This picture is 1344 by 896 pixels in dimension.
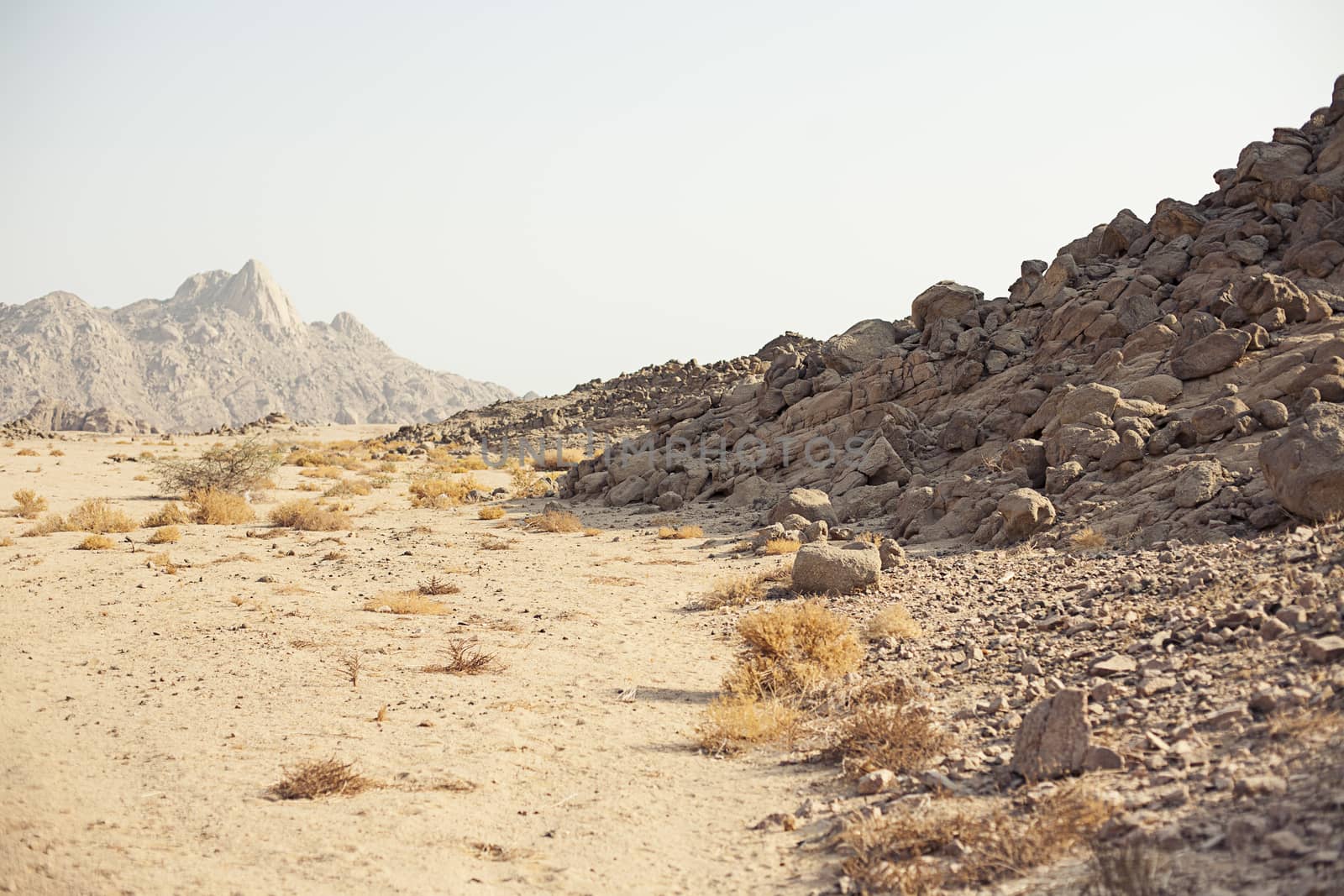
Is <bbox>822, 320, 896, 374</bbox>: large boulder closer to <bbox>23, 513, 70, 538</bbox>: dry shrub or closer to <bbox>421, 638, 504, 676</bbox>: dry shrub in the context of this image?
<bbox>421, 638, 504, 676</bbox>: dry shrub

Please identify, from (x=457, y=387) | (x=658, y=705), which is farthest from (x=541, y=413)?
(x=457, y=387)

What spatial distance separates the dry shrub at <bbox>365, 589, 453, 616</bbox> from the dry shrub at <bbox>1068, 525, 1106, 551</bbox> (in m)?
8.38

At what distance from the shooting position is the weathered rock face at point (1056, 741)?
566cm

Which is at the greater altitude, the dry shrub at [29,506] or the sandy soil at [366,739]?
the dry shrub at [29,506]

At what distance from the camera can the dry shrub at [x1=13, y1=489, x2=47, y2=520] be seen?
821 inches

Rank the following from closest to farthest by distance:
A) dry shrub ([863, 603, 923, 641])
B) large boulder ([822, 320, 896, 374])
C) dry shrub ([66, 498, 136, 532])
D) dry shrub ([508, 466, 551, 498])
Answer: dry shrub ([863, 603, 923, 641]) → dry shrub ([66, 498, 136, 532]) → large boulder ([822, 320, 896, 374]) → dry shrub ([508, 466, 551, 498])

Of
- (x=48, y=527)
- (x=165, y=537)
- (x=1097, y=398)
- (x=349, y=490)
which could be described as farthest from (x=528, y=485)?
(x=1097, y=398)

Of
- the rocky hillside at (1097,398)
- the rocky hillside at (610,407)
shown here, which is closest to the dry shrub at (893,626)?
the rocky hillside at (1097,398)

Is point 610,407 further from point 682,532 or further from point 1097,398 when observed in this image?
point 1097,398

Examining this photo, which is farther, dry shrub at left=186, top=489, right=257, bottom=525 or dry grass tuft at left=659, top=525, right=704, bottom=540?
dry shrub at left=186, top=489, right=257, bottom=525

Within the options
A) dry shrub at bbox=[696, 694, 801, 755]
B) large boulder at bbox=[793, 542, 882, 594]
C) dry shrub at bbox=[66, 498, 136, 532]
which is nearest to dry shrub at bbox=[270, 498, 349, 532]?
dry shrub at bbox=[66, 498, 136, 532]

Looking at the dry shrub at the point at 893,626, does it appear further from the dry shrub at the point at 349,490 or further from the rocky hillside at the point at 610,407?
the rocky hillside at the point at 610,407

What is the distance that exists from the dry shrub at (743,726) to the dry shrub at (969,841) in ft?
6.77

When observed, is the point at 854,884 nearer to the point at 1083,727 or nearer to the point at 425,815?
the point at 1083,727
